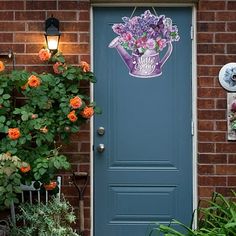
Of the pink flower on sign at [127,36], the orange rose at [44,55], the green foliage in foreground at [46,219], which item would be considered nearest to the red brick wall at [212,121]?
the pink flower on sign at [127,36]

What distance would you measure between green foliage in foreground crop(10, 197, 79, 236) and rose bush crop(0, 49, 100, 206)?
227 millimetres

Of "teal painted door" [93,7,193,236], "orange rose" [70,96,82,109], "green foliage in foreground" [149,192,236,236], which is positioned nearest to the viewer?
"green foliage in foreground" [149,192,236,236]

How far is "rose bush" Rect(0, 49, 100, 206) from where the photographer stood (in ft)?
13.8

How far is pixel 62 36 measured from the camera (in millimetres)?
4738

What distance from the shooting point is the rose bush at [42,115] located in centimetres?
420

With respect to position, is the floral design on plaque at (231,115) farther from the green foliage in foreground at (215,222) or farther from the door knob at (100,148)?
the door knob at (100,148)

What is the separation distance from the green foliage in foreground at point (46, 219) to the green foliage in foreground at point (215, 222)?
772 millimetres

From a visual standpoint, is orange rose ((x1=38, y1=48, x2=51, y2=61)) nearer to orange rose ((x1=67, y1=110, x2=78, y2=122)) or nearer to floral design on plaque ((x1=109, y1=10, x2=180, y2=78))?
orange rose ((x1=67, y1=110, x2=78, y2=122))

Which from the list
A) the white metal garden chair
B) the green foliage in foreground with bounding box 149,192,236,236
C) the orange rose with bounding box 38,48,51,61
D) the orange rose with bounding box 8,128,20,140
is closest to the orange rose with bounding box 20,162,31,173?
the orange rose with bounding box 8,128,20,140

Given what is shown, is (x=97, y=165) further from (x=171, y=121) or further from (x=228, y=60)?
(x=228, y=60)

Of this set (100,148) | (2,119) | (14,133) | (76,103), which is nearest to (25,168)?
(14,133)

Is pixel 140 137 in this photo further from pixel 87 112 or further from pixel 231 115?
pixel 231 115

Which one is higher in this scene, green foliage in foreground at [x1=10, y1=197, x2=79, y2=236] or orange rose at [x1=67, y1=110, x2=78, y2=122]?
orange rose at [x1=67, y1=110, x2=78, y2=122]

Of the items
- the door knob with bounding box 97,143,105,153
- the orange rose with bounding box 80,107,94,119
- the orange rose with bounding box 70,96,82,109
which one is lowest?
the door knob with bounding box 97,143,105,153
